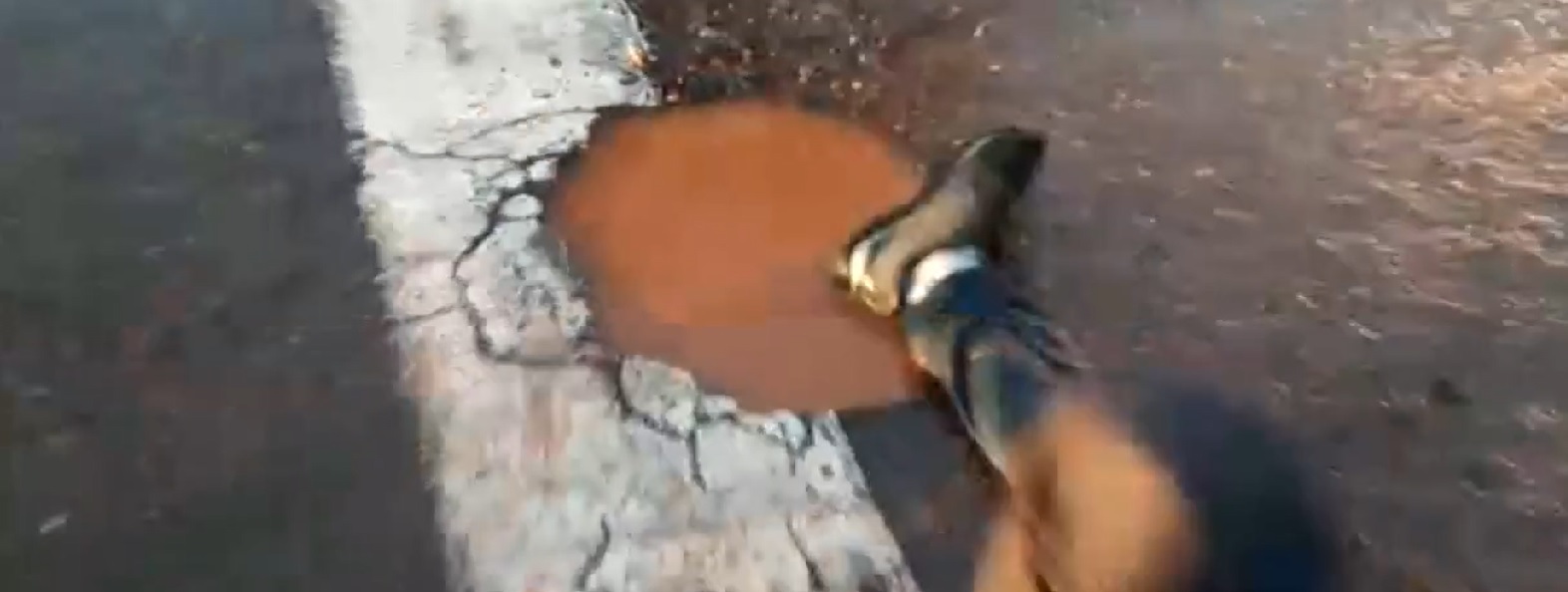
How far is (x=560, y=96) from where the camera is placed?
2186 mm

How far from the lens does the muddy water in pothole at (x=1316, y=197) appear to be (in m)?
1.69

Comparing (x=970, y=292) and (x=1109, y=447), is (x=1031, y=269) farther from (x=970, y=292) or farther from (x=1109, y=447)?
(x=1109, y=447)

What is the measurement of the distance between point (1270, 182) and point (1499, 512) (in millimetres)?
588

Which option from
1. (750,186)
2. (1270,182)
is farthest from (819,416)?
(1270,182)

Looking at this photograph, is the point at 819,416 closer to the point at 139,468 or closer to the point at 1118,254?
the point at 1118,254

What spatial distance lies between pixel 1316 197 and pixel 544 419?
108 cm

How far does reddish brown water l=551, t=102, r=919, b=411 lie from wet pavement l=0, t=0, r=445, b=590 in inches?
12.0

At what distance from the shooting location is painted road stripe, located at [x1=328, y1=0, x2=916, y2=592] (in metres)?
1.55

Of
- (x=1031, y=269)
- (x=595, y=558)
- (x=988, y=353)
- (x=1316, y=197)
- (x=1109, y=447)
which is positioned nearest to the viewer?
(x=1109, y=447)

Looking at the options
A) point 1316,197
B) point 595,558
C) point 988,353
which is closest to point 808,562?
point 595,558

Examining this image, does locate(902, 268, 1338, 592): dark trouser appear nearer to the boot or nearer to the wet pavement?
the boot

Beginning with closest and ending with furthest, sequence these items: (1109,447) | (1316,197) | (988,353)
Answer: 1. (1109,447)
2. (988,353)
3. (1316,197)

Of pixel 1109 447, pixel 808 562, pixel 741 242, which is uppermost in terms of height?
pixel 1109 447

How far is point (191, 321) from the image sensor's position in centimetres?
181
